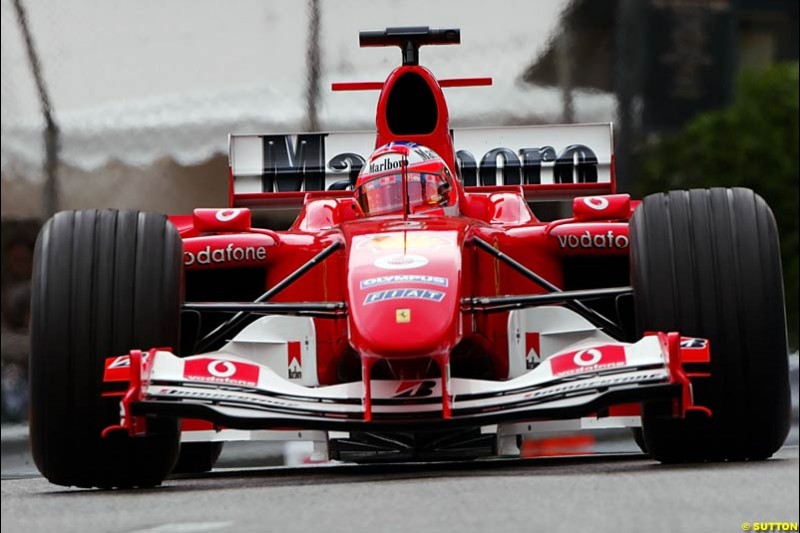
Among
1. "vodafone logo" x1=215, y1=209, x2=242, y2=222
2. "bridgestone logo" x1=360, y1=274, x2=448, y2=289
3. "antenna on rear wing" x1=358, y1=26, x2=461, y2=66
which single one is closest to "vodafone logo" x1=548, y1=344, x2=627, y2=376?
"bridgestone logo" x1=360, y1=274, x2=448, y2=289

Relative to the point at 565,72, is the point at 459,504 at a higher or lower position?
lower

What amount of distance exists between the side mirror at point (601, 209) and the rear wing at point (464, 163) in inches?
66.9

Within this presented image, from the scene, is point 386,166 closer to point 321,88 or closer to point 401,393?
point 401,393

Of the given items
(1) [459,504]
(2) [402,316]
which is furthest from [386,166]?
(1) [459,504]

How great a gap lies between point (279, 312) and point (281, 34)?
7322 mm

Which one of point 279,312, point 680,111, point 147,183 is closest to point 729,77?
point 680,111

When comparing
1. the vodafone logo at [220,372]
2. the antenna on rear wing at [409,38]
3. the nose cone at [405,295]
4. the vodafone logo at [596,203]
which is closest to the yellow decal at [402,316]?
the nose cone at [405,295]

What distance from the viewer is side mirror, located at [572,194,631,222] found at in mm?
7680

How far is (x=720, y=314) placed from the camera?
20.9 ft

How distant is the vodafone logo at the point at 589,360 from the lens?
20.1 ft

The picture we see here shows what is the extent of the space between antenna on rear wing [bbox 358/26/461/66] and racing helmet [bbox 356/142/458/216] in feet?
3.14

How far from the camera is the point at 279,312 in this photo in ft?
21.6

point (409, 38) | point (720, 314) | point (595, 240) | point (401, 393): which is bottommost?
point (401, 393)

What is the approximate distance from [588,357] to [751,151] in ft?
26.2
